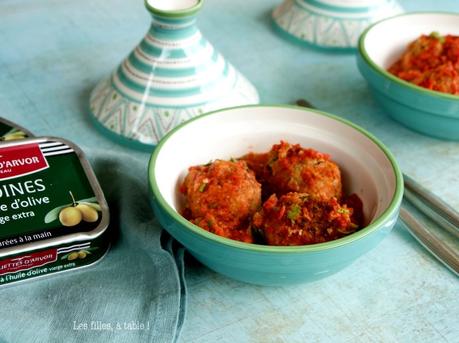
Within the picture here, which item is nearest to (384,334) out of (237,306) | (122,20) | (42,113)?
(237,306)

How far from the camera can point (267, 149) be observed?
3.85 ft

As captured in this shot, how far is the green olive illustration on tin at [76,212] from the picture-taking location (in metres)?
0.95

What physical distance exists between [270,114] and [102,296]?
0.45 meters

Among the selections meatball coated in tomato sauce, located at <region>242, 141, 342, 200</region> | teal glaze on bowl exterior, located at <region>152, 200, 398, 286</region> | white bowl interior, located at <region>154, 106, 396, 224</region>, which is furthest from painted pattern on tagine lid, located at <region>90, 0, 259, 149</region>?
teal glaze on bowl exterior, located at <region>152, 200, 398, 286</region>

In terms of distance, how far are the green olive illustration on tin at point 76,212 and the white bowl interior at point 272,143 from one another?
117 mm

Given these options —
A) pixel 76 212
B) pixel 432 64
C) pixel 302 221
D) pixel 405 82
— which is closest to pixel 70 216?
pixel 76 212

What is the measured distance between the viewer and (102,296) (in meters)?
0.95

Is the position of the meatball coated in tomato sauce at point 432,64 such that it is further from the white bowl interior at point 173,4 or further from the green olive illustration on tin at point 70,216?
the green olive illustration on tin at point 70,216

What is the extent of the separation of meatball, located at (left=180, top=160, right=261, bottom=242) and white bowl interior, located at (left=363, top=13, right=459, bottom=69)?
1.99 feet

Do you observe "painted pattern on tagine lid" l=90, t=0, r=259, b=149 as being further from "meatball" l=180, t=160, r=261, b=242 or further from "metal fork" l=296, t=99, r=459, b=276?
"metal fork" l=296, t=99, r=459, b=276

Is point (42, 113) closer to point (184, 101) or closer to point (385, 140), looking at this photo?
point (184, 101)

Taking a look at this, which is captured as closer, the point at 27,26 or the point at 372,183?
the point at 372,183

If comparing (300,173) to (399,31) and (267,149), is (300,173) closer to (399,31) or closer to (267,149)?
(267,149)

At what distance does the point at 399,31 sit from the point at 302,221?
0.80 m
